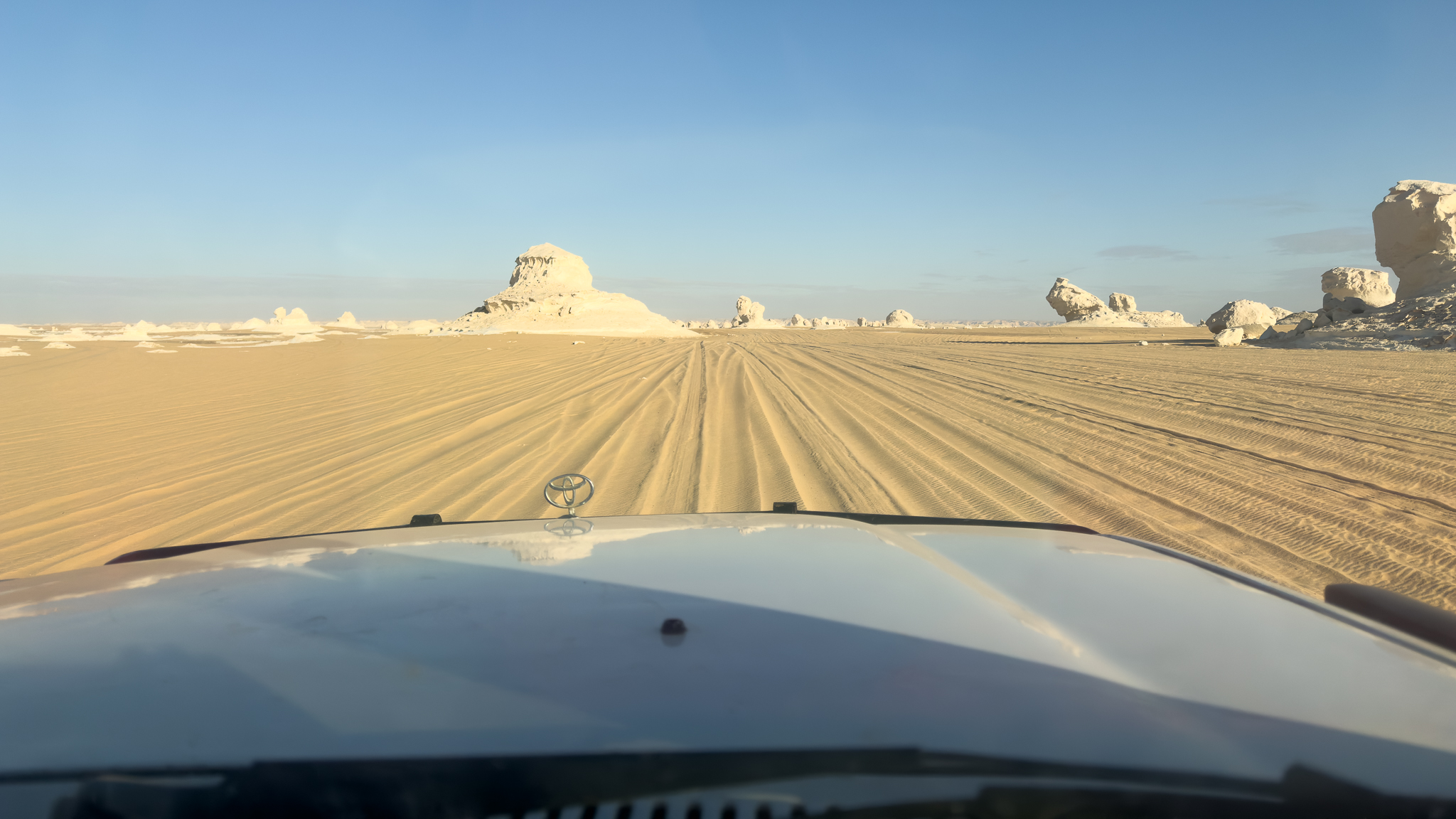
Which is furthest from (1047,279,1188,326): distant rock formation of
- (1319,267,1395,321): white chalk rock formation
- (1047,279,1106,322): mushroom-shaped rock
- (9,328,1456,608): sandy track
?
(9,328,1456,608): sandy track

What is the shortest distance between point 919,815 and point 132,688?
126cm

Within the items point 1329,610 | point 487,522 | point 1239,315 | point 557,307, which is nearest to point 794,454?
point 487,522

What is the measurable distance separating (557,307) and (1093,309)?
50843mm

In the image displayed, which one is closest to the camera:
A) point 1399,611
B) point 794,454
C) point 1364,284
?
point 1399,611

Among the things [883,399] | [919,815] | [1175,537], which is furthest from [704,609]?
[883,399]

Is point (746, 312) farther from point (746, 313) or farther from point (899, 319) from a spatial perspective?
point (899, 319)

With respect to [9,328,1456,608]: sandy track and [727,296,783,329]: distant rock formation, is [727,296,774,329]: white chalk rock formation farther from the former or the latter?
[9,328,1456,608]: sandy track

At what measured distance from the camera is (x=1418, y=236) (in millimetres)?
25531

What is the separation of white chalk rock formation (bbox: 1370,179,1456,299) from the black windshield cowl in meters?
33.4

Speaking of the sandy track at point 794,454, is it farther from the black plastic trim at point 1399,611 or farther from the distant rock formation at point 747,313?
the distant rock formation at point 747,313

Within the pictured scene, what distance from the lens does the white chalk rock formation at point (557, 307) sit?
56.0 m

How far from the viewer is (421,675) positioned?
1.16 meters

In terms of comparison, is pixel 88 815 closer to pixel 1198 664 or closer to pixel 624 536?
pixel 624 536

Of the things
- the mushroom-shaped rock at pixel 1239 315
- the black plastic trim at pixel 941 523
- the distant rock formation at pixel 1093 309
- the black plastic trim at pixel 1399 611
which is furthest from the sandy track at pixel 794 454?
the distant rock formation at pixel 1093 309
